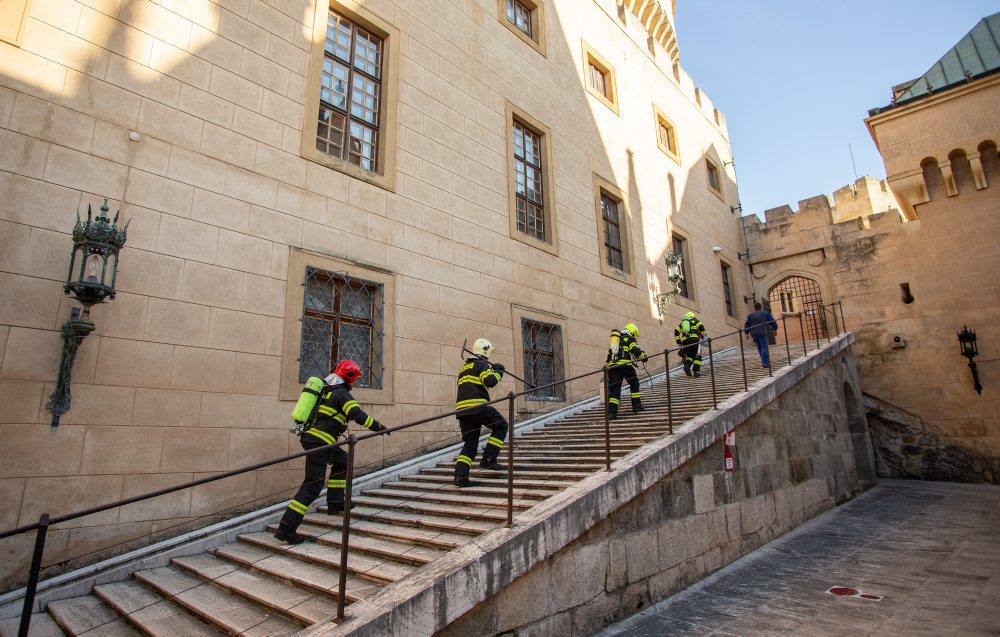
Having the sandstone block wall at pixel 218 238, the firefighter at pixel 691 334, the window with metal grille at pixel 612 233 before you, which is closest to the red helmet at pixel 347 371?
the sandstone block wall at pixel 218 238

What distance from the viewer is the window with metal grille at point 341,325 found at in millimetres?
7496

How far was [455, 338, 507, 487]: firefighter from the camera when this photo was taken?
242 inches

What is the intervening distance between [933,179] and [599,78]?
10.1 m

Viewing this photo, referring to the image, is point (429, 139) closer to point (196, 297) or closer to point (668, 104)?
point (196, 297)

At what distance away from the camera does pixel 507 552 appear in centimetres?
400

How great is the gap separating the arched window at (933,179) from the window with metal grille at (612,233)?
30.4 feet

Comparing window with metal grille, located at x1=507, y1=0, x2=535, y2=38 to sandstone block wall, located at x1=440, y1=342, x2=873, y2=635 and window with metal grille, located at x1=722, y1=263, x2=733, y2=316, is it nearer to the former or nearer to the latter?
sandstone block wall, located at x1=440, y1=342, x2=873, y2=635

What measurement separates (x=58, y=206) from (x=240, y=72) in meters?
2.99

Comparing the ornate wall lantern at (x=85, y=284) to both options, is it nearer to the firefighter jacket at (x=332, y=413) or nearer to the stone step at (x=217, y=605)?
the stone step at (x=217, y=605)

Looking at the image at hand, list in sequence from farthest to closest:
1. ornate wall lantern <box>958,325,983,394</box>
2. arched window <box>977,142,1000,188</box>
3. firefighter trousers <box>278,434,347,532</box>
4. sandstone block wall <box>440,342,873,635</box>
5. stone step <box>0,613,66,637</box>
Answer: arched window <box>977,142,1000,188</box>, ornate wall lantern <box>958,325,983,394</box>, firefighter trousers <box>278,434,347,532</box>, sandstone block wall <box>440,342,873,635</box>, stone step <box>0,613,66,637</box>

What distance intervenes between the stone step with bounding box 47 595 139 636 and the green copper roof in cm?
2077

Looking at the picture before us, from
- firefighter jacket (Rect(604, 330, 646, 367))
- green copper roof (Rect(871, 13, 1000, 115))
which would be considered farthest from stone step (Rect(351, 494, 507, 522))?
green copper roof (Rect(871, 13, 1000, 115))

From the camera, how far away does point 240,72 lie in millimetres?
7406

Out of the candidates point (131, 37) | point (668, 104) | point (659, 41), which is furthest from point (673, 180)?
point (131, 37)
